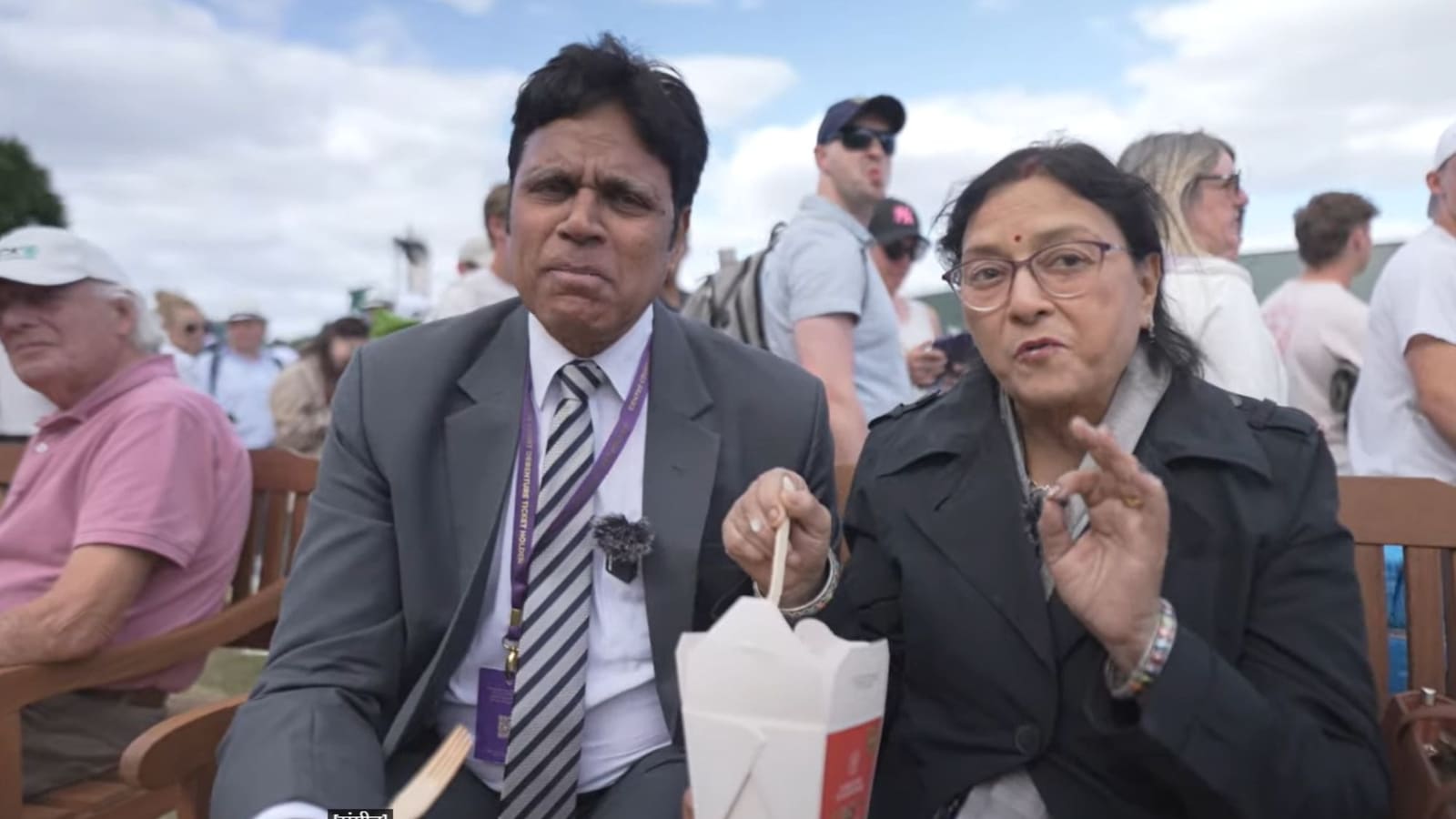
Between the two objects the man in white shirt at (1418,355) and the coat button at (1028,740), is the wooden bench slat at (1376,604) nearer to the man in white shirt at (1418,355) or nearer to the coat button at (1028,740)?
the man in white shirt at (1418,355)

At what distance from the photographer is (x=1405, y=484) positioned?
217 centimetres

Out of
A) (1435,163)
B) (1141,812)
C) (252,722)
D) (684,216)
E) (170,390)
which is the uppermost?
(1435,163)

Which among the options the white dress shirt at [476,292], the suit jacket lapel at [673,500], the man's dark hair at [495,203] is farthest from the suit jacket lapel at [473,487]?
the man's dark hair at [495,203]

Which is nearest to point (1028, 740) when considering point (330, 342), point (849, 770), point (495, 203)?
point (849, 770)

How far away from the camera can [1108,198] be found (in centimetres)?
182

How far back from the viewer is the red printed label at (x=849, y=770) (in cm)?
131

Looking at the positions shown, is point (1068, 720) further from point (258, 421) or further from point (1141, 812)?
point (258, 421)

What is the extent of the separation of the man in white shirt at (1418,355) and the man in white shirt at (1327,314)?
24.4 inches

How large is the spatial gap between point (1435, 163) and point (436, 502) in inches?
117

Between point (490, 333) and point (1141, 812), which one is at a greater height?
point (490, 333)

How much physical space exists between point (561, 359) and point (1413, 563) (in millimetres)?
1728

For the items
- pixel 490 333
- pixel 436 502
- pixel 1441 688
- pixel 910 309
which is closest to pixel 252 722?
pixel 436 502

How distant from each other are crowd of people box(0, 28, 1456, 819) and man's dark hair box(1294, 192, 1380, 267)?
107 inches

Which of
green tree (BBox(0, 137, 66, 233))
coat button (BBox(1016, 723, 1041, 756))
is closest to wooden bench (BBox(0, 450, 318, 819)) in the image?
coat button (BBox(1016, 723, 1041, 756))
